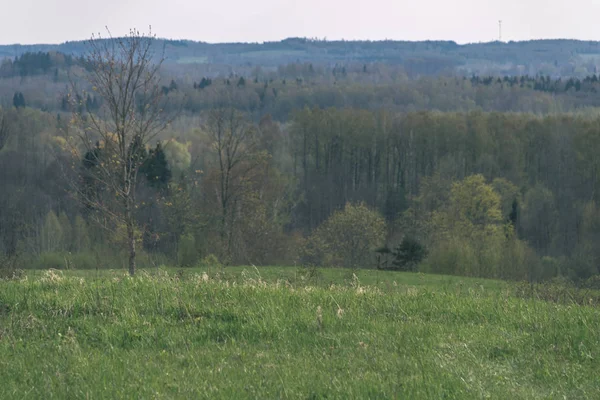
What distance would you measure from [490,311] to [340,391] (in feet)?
10.2

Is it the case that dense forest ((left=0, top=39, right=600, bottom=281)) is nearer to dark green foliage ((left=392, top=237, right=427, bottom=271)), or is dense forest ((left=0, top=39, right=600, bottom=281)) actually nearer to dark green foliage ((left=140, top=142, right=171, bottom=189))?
dark green foliage ((left=392, top=237, right=427, bottom=271))

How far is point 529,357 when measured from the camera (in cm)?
636

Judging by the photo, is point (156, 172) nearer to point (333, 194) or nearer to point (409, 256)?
point (333, 194)

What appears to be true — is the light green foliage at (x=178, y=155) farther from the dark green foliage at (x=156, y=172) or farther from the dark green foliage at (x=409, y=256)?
the dark green foliage at (x=409, y=256)

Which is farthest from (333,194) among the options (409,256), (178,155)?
(409,256)

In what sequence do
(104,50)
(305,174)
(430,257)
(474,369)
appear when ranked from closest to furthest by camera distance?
(474,369) < (104,50) < (430,257) < (305,174)

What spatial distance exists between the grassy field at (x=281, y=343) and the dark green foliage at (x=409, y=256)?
4038 cm

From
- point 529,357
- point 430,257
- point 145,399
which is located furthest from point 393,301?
point 430,257

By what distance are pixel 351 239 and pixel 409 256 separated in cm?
964

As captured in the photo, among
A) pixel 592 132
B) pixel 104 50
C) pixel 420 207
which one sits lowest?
pixel 420 207

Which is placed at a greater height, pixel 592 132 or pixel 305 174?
pixel 592 132

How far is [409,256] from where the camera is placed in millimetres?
49031

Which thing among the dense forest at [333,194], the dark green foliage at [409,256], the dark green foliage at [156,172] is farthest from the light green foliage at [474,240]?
the dark green foliage at [156,172]

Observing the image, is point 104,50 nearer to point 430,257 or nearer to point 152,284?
point 152,284
